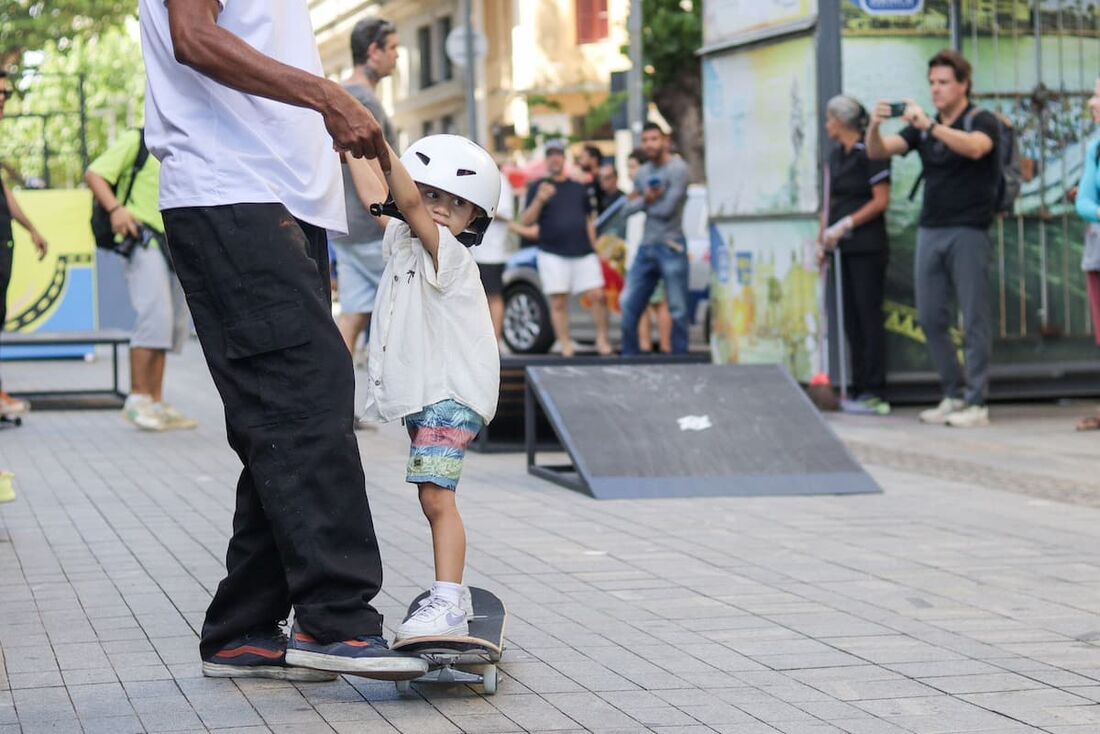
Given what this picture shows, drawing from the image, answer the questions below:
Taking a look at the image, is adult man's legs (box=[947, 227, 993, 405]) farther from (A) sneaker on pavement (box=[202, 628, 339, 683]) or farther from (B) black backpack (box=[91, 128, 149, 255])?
(A) sneaker on pavement (box=[202, 628, 339, 683])

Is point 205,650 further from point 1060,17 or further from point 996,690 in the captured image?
point 1060,17

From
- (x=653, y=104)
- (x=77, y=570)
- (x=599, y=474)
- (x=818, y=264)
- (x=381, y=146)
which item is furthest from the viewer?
(x=653, y=104)

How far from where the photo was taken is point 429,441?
15.6 ft

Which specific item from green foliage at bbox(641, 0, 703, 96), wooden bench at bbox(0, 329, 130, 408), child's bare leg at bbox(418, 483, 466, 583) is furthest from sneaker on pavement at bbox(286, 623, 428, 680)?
green foliage at bbox(641, 0, 703, 96)

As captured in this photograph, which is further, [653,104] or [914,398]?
[653,104]

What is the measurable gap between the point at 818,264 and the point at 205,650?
→ 8129mm

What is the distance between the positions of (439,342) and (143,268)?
6839 mm

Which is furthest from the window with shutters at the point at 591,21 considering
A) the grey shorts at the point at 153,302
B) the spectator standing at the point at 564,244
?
the grey shorts at the point at 153,302

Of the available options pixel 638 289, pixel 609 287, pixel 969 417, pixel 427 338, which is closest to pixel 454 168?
pixel 427 338

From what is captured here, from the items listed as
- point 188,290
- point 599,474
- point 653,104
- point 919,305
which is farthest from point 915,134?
point 653,104

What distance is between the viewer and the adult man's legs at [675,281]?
14.7 m

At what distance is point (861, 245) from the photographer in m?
12.1

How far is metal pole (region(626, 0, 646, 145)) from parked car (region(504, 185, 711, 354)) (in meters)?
1.61

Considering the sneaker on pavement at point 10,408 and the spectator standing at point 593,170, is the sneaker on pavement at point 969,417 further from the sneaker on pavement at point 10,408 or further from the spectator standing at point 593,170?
the spectator standing at point 593,170
